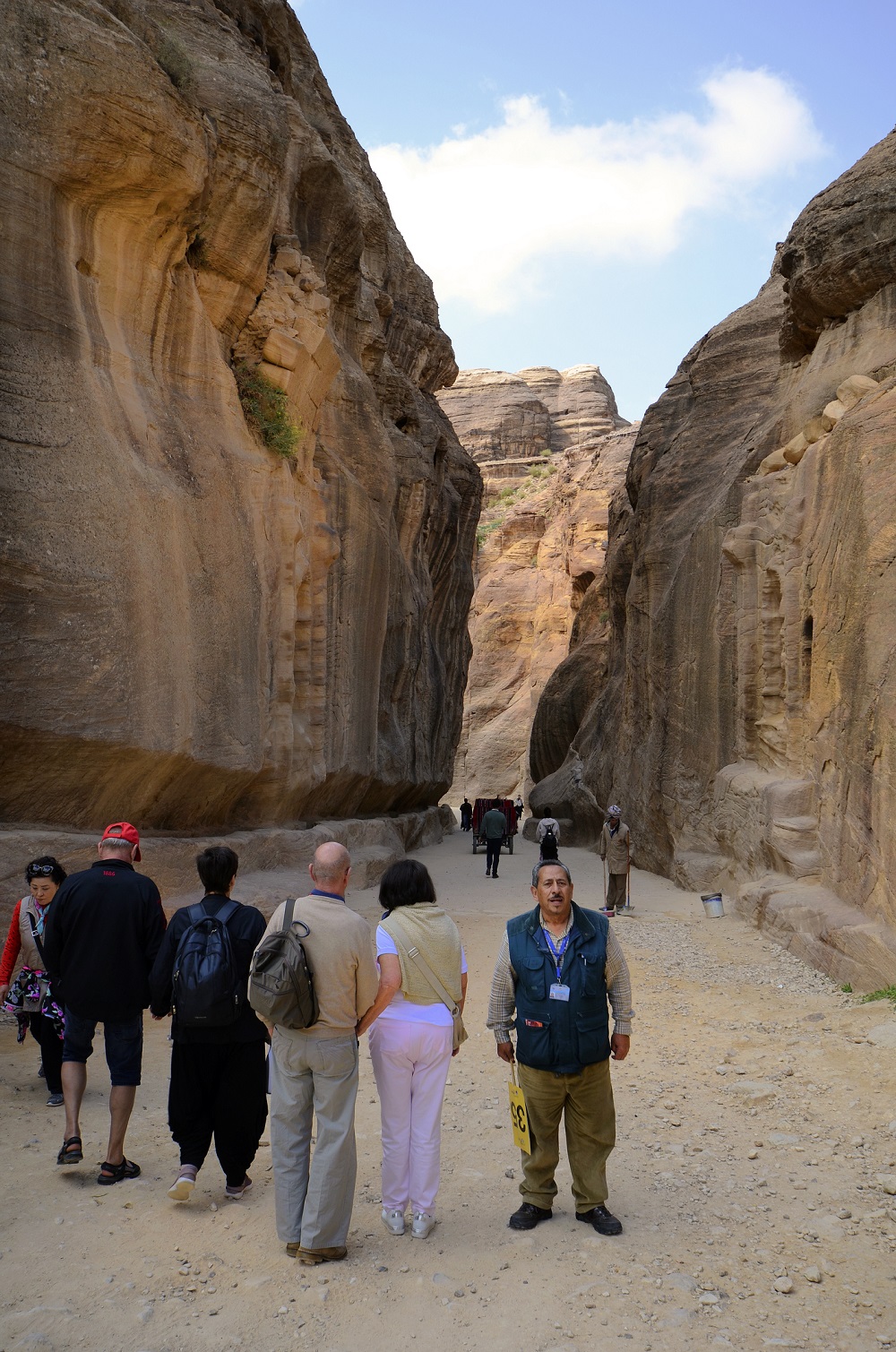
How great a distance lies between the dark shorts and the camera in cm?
481

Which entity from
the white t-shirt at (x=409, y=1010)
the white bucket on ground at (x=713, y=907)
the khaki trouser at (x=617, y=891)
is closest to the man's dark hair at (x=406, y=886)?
the white t-shirt at (x=409, y=1010)

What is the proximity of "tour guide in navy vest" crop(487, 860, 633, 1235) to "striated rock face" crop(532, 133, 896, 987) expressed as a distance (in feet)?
14.0

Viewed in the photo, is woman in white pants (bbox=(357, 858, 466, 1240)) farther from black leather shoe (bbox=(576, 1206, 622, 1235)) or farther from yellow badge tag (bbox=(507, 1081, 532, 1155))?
black leather shoe (bbox=(576, 1206, 622, 1235))

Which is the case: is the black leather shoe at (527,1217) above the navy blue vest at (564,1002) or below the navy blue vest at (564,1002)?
below

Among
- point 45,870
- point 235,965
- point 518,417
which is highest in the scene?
point 518,417

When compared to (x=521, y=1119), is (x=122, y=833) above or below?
above

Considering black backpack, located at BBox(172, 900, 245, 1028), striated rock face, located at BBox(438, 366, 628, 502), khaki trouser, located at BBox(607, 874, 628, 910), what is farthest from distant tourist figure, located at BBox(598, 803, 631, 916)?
striated rock face, located at BBox(438, 366, 628, 502)

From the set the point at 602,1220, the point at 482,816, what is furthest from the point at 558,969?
the point at 482,816

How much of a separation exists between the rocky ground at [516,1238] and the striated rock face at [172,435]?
301 cm

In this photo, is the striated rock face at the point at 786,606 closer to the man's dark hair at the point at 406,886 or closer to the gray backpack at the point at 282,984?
the man's dark hair at the point at 406,886

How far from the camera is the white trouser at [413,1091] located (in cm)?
427

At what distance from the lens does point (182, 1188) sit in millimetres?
4469

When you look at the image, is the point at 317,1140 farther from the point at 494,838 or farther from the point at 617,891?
the point at 494,838

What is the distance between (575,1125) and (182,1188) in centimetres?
168
